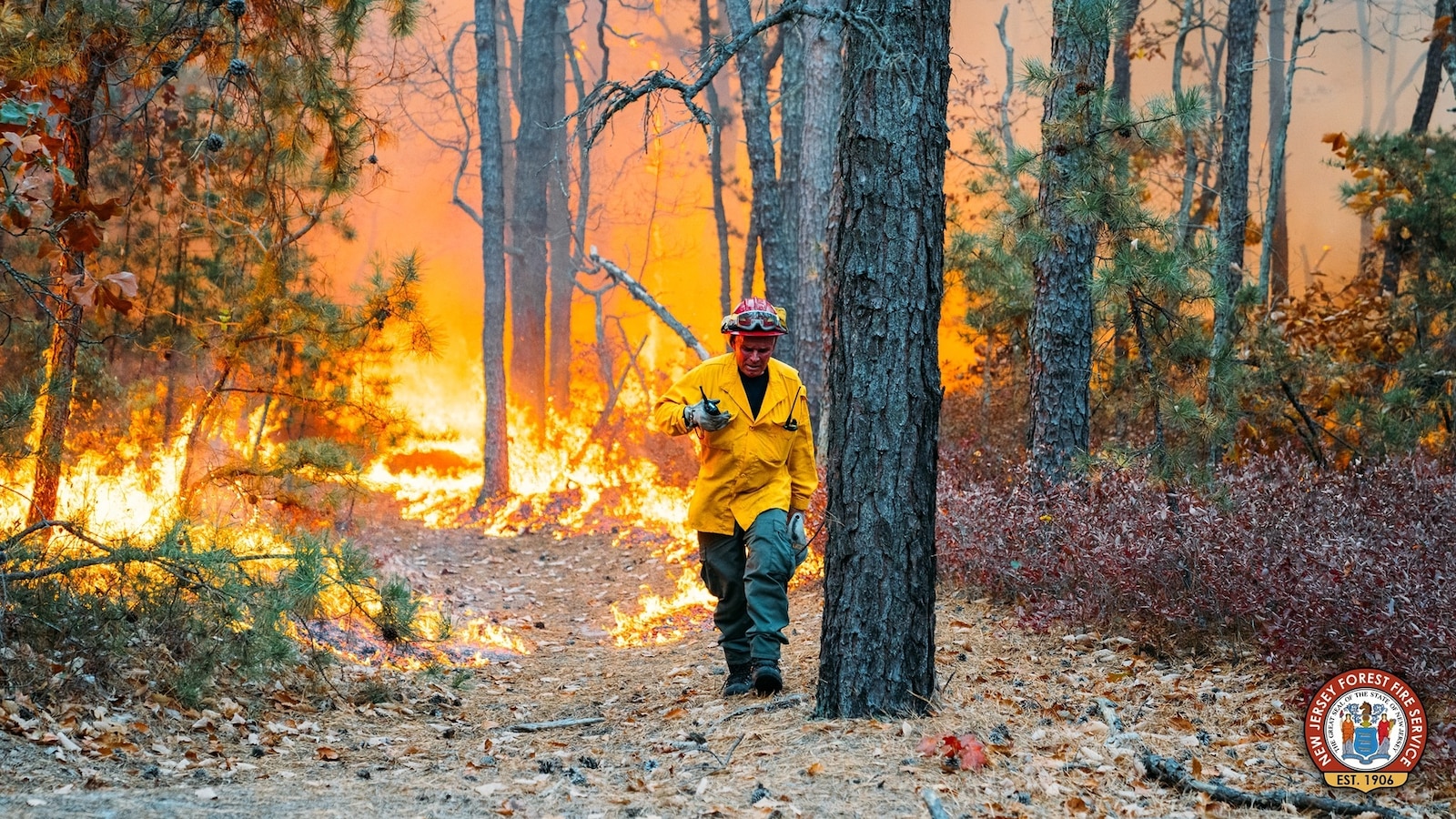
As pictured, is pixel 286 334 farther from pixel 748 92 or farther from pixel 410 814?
pixel 748 92

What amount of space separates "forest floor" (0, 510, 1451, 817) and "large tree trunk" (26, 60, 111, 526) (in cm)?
180

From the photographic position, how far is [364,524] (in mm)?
12797

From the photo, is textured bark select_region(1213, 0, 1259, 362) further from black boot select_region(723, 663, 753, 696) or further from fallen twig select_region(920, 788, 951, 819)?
fallen twig select_region(920, 788, 951, 819)

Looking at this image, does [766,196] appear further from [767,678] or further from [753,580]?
[767,678]

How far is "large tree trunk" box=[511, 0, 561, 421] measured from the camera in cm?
1862

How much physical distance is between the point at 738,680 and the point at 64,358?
14.6 feet

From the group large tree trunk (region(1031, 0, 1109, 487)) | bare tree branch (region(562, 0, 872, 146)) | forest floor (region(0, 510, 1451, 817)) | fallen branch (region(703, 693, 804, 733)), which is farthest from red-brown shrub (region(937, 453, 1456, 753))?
bare tree branch (region(562, 0, 872, 146))

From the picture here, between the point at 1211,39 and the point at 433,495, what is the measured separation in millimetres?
20082

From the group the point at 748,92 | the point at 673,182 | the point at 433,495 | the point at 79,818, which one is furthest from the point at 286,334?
the point at 673,182

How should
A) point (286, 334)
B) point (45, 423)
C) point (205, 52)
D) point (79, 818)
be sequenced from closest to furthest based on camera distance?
point (79, 818), point (45, 423), point (205, 52), point (286, 334)

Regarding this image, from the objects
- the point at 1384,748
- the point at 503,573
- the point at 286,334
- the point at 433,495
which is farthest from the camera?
the point at 433,495

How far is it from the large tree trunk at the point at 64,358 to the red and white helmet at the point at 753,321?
3.33m

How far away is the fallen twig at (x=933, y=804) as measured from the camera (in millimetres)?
3816

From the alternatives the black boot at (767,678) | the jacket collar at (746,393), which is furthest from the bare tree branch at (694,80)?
the black boot at (767,678)
